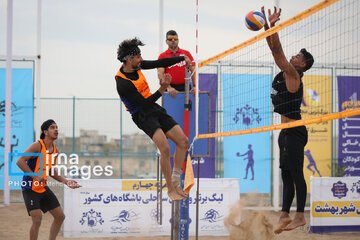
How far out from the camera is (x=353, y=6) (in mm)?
4992

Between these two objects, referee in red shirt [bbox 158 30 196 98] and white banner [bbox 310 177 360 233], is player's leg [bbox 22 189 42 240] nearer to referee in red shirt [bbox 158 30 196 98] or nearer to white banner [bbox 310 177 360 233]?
referee in red shirt [bbox 158 30 196 98]

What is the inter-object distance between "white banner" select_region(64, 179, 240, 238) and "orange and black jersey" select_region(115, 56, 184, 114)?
4202 mm

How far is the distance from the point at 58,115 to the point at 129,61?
937 centimetres

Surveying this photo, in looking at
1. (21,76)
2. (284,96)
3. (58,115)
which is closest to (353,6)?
(284,96)

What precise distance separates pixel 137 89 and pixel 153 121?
44cm

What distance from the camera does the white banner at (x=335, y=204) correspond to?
1007 cm

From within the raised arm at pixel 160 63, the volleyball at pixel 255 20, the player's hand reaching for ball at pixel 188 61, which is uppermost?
the volleyball at pixel 255 20

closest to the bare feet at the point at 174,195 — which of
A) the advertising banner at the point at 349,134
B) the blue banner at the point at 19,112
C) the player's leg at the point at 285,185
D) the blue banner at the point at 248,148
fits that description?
the player's leg at the point at 285,185

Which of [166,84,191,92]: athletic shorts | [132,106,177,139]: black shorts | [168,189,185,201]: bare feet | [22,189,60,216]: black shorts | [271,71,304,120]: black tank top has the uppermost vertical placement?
[166,84,191,92]: athletic shorts

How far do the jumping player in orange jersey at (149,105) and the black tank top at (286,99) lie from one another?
4.02ft

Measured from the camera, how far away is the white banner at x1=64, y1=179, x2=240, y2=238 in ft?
32.2

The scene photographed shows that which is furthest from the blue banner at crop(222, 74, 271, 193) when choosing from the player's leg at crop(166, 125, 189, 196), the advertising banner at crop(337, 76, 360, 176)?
the player's leg at crop(166, 125, 189, 196)

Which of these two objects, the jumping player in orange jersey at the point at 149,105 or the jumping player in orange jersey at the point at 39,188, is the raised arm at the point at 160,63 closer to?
the jumping player in orange jersey at the point at 149,105

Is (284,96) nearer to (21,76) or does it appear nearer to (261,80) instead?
(261,80)
